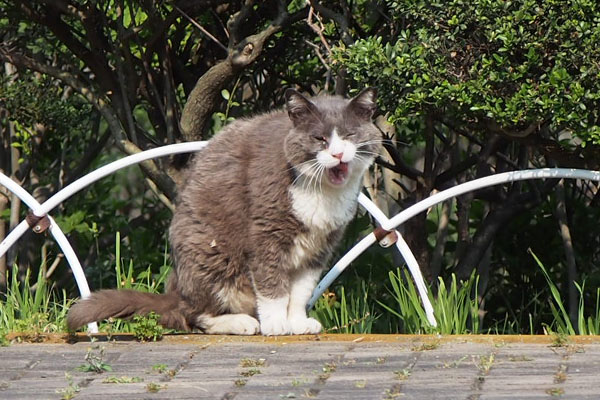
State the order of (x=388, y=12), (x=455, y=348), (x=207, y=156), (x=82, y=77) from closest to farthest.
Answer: (x=455, y=348)
(x=207, y=156)
(x=388, y=12)
(x=82, y=77)

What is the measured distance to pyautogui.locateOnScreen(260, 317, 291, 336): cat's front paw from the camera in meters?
4.85

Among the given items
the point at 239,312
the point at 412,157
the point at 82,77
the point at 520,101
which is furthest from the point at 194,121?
the point at 412,157

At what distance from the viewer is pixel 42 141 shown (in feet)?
25.4

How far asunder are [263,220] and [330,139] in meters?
0.50

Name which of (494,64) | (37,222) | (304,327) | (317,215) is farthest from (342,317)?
(37,222)

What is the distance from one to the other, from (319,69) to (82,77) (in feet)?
5.36

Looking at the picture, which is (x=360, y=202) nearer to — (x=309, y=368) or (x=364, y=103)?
(x=364, y=103)

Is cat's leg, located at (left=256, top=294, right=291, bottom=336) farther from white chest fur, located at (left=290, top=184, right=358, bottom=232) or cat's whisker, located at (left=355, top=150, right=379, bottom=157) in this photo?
cat's whisker, located at (left=355, top=150, right=379, bottom=157)

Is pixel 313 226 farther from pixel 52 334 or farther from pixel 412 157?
pixel 412 157

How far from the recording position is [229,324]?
16.4 ft

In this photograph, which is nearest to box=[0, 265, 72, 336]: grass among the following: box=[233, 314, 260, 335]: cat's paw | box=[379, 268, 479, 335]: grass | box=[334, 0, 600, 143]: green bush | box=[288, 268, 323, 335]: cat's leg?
box=[233, 314, 260, 335]: cat's paw

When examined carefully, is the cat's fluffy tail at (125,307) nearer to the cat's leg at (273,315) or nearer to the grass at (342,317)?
the cat's leg at (273,315)

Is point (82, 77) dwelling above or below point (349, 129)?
above

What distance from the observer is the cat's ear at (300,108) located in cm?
479
